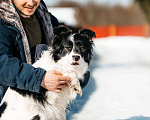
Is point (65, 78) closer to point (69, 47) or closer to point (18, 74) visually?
point (69, 47)

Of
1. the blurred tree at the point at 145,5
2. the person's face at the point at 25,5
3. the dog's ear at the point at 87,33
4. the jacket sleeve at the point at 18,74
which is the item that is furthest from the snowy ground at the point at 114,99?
the blurred tree at the point at 145,5

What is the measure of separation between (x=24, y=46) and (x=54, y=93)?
0.71 meters

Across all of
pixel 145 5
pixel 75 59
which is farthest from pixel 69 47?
pixel 145 5

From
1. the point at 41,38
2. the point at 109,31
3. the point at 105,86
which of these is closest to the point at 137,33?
the point at 109,31

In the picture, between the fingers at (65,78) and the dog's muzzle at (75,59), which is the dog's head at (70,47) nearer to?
the dog's muzzle at (75,59)

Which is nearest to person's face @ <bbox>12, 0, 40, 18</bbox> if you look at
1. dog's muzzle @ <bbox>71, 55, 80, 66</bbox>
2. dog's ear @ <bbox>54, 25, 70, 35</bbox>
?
dog's ear @ <bbox>54, 25, 70, 35</bbox>

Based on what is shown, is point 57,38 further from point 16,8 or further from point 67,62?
point 16,8

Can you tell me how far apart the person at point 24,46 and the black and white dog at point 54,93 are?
6.5 inches

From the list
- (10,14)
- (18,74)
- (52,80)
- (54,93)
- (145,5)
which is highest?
(10,14)

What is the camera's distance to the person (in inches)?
86.2

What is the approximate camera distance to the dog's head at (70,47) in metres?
2.59

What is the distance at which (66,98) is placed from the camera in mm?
2807

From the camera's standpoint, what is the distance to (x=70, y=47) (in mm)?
2666

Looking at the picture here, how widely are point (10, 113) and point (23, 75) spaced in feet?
2.01
